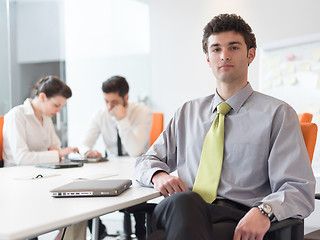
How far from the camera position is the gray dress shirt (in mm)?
1518

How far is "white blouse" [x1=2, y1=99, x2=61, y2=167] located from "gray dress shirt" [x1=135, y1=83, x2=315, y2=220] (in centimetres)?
121

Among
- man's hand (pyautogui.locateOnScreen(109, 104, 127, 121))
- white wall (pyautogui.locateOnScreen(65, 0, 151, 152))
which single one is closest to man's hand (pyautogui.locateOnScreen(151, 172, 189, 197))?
man's hand (pyautogui.locateOnScreen(109, 104, 127, 121))

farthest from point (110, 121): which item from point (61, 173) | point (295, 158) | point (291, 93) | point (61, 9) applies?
point (295, 158)

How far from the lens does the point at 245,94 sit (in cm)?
180

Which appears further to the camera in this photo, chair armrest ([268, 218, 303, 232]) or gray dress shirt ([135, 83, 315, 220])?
gray dress shirt ([135, 83, 315, 220])

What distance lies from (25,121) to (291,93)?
228 centimetres

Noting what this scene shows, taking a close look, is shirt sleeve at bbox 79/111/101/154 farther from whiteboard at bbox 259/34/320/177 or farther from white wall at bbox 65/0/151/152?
white wall at bbox 65/0/151/152

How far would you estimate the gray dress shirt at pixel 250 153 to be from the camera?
1518 millimetres

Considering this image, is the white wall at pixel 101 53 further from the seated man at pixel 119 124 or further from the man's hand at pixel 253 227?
the man's hand at pixel 253 227

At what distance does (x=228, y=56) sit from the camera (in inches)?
71.2

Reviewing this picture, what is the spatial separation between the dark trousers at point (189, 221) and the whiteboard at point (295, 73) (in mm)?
2200

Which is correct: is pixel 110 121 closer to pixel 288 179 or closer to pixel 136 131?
pixel 136 131

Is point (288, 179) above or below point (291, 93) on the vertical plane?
below

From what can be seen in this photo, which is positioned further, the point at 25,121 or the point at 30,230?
the point at 25,121
